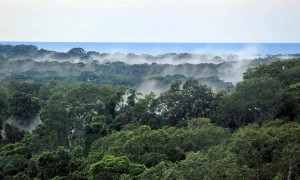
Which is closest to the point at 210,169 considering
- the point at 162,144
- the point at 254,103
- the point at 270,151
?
the point at 270,151

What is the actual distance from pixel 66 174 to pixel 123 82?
50427 millimetres

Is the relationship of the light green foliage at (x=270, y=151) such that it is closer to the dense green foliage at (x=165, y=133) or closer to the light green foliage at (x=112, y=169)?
the dense green foliage at (x=165, y=133)

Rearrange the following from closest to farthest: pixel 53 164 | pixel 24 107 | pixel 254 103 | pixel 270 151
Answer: pixel 270 151
pixel 53 164
pixel 254 103
pixel 24 107

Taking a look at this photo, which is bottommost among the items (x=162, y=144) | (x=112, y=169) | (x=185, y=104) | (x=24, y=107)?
(x=24, y=107)

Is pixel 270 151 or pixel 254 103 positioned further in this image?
pixel 254 103

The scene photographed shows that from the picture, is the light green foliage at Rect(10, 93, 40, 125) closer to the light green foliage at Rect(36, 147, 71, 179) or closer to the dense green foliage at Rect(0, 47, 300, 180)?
the dense green foliage at Rect(0, 47, 300, 180)

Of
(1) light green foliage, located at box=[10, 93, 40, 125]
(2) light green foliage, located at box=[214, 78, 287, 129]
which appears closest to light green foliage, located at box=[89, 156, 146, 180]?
(2) light green foliage, located at box=[214, 78, 287, 129]

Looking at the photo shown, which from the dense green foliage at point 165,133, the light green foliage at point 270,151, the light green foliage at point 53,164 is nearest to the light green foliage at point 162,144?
the dense green foliage at point 165,133

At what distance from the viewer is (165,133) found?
18.3 m

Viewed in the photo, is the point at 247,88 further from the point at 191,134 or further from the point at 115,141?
the point at 115,141

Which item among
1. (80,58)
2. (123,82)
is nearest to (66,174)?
(123,82)

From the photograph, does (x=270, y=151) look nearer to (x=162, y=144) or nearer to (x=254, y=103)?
(x=162, y=144)

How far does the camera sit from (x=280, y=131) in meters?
13.8

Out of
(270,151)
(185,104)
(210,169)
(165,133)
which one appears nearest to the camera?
(210,169)
